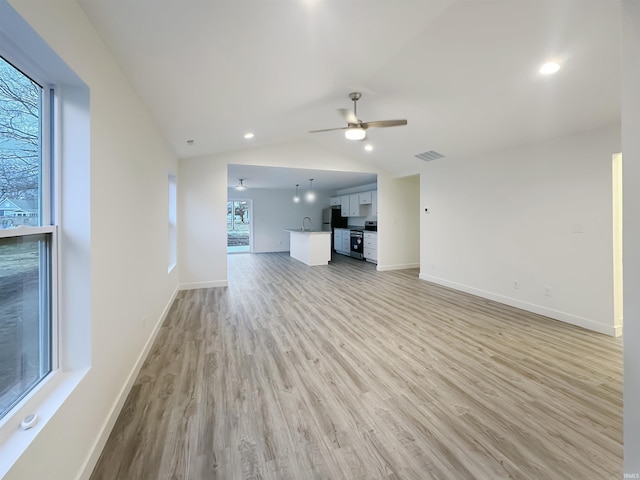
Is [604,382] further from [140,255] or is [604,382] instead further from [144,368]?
[140,255]

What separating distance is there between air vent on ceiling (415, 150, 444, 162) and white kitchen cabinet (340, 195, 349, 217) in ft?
14.0

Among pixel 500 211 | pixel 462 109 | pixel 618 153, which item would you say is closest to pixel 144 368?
pixel 462 109

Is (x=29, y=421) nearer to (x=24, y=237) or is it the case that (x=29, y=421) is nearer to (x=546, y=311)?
(x=24, y=237)

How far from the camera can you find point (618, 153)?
3213 mm

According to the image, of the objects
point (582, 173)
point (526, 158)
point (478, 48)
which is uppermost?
point (478, 48)

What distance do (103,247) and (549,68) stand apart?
12.5 feet

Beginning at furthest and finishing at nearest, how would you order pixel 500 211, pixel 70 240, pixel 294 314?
pixel 500 211, pixel 294 314, pixel 70 240

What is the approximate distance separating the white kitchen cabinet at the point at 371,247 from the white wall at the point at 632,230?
23.8ft

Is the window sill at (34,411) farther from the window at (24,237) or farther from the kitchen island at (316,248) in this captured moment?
the kitchen island at (316,248)

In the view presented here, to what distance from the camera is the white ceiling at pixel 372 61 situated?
1.77 m

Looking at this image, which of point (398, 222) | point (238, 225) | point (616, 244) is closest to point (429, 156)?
point (398, 222)

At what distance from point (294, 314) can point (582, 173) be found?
4104mm

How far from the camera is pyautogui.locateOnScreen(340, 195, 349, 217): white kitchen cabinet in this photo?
32.3 feet

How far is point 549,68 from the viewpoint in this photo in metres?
2.56
